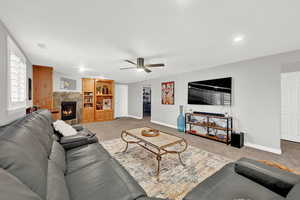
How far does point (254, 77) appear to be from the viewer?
3035 millimetres

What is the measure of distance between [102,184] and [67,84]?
5796 mm

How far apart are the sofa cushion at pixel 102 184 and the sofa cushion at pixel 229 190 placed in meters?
0.47

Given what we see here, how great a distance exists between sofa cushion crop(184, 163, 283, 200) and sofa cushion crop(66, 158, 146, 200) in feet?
1.55

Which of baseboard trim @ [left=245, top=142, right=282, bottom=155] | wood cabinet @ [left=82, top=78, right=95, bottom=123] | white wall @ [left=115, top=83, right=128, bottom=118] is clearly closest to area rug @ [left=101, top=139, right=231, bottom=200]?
baseboard trim @ [left=245, top=142, right=282, bottom=155]

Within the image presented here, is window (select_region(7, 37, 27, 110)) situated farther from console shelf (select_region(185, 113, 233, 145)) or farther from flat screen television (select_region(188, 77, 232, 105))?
flat screen television (select_region(188, 77, 232, 105))

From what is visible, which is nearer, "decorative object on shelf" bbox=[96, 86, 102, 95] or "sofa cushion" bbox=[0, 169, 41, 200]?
"sofa cushion" bbox=[0, 169, 41, 200]

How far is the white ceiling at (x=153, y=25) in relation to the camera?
1317 mm

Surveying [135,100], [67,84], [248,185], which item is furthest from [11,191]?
[135,100]

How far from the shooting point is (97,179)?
114 centimetres

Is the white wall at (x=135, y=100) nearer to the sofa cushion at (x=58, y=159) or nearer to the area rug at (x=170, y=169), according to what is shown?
the area rug at (x=170, y=169)

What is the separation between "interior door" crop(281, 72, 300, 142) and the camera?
11.3ft

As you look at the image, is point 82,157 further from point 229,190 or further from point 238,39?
point 238,39

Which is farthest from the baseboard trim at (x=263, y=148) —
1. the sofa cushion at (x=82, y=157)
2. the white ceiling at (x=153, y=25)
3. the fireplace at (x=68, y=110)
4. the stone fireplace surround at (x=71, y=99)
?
the fireplace at (x=68, y=110)

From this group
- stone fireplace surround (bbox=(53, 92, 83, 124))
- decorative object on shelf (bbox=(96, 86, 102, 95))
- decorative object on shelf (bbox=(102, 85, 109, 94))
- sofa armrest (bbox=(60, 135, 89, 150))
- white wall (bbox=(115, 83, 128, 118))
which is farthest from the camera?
white wall (bbox=(115, 83, 128, 118))
